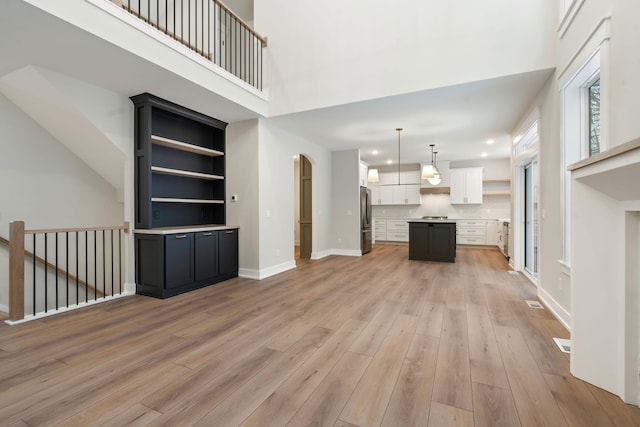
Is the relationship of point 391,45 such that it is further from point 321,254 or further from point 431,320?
point 321,254

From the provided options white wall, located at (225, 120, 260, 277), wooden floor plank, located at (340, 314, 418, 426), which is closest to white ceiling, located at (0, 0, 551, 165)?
white wall, located at (225, 120, 260, 277)

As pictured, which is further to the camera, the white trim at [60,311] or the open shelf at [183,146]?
the open shelf at [183,146]

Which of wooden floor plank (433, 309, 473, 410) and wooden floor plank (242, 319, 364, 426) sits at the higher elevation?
wooden floor plank (433, 309, 473, 410)

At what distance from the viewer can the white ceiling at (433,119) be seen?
3809 mm

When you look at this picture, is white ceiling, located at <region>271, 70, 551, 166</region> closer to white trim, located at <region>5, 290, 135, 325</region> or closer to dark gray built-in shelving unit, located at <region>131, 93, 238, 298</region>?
dark gray built-in shelving unit, located at <region>131, 93, 238, 298</region>

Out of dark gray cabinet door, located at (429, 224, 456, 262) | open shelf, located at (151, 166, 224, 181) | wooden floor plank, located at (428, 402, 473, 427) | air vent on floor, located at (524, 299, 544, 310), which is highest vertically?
open shelf, located at (151, 166, 224, 181)

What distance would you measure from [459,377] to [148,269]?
12.7 feet

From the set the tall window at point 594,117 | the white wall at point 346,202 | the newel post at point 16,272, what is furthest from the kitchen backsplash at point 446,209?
the newel post at point 16,272

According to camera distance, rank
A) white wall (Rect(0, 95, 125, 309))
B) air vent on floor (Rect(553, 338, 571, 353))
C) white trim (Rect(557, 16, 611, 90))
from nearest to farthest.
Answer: white trim (Rect(557, 16, 611, 90)), air vent on floor (Rect(553, 338, 571, 353)), white wall (Rect(0, 95, 125, 309))

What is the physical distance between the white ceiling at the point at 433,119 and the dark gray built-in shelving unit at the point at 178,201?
1485mm

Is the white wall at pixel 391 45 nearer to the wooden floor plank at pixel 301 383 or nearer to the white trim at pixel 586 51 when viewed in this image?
the white trim at pixel 586 51

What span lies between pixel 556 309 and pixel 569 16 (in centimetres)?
301

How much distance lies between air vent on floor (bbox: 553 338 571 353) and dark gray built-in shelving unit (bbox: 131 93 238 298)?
4.30m

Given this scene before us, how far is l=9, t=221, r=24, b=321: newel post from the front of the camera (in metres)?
2.96
